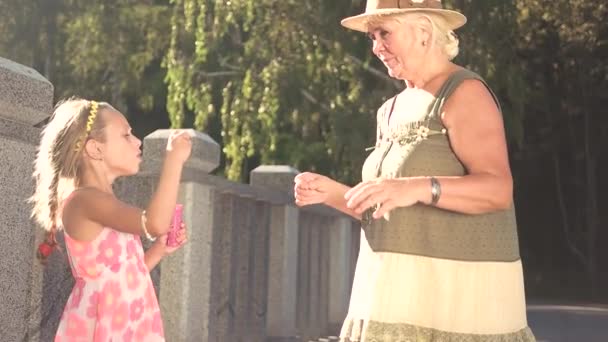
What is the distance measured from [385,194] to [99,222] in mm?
1355

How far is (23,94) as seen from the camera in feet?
17.5

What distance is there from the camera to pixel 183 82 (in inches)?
950

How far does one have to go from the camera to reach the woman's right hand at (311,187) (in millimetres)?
3664

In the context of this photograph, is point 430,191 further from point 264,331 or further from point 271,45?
point 271,45

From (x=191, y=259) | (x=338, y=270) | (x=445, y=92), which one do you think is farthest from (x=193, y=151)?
(x=338, y=270)

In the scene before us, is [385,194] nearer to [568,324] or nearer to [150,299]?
[150,299]

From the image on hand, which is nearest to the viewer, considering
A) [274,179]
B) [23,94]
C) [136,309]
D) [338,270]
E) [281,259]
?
[136,309]

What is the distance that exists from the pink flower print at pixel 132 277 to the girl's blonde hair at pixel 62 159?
0.93 ft

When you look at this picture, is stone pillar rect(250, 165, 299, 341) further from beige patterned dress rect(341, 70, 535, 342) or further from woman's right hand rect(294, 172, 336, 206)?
beige patterned dress rect(341, 70, 535, 342)

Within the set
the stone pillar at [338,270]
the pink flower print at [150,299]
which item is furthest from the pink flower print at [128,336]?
the stone pillar at [338,270]

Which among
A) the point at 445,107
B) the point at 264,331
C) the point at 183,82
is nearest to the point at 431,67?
the point at 445,107

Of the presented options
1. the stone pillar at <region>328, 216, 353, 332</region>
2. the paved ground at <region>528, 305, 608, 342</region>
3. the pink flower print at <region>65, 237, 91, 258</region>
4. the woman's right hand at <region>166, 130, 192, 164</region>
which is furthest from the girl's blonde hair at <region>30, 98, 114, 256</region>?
the paved ground at <region>528, 305, 608, 342</region>

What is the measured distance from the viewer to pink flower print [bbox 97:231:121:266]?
4378 millimetres

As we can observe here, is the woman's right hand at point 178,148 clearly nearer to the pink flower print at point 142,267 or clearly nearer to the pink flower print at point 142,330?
the pink flower print at point 142,267
